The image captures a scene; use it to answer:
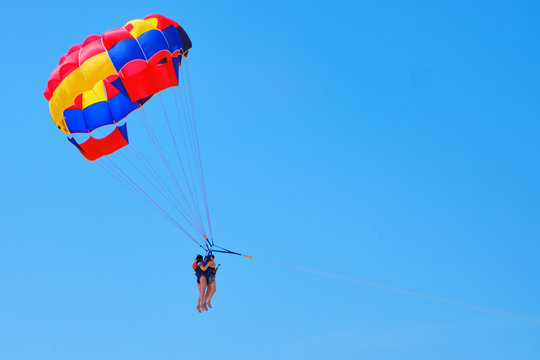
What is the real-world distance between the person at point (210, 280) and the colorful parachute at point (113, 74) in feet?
14.7

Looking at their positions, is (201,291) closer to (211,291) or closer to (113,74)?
(211,291)

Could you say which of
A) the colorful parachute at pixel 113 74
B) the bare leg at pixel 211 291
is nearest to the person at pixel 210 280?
the bare leg at pixel 211 291

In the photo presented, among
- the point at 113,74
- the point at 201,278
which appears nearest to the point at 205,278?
the point at 201,278

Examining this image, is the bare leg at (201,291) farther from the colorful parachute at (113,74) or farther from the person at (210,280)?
the colorful parachute at (113,74)

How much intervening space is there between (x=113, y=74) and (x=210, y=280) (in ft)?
18.4

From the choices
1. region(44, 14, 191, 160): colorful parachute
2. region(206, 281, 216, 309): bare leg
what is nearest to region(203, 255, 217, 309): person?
region(206, 281, 216, 309): bare leg

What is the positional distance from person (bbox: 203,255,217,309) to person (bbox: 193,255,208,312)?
67 millimetres

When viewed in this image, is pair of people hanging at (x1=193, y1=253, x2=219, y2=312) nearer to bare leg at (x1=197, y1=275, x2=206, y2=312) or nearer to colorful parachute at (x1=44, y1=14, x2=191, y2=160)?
bare leg at (x1=197, y1=275, x2=206, y2=312)

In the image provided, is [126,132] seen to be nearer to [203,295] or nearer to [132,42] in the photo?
[132,42]

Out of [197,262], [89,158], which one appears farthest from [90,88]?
[197,262]

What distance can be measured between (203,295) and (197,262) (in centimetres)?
81

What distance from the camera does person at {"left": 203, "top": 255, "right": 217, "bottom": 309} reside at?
64.3 feet

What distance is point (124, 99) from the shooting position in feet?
68.3

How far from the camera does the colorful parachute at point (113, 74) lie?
19.9m
